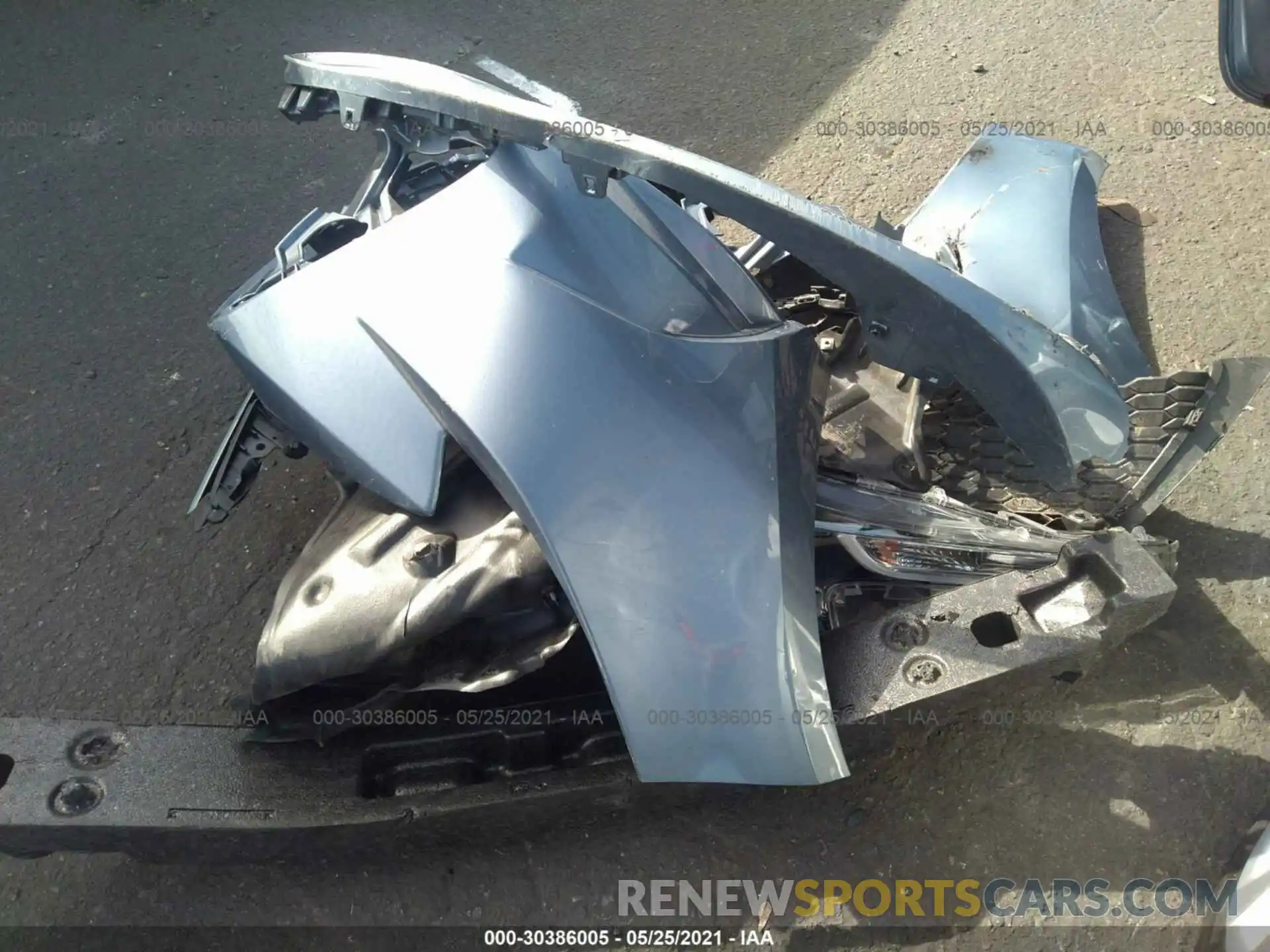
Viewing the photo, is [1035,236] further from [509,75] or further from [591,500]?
[509,75]

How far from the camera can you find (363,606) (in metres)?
1.72

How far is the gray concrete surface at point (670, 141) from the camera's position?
2.09 metres

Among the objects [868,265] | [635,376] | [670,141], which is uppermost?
[868,265]

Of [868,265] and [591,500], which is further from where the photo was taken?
[868,265]

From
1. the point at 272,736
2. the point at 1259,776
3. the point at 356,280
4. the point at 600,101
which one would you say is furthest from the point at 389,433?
the point at 600,101

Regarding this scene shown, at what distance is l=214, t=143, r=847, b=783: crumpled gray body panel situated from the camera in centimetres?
153

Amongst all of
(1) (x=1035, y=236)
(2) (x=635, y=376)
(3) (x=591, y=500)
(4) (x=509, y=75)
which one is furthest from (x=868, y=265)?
(4) (x=509, y=75)

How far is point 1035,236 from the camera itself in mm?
2537

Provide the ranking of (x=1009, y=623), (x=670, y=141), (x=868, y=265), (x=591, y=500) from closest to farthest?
(x=591, y=500)
(x=868, y=265)
(x=1009, y=623)
(x=670, y=141)

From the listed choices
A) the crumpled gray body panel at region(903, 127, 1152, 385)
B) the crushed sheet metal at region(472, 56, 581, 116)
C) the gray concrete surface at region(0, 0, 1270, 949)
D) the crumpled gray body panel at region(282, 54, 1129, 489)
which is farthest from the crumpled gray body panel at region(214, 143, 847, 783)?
the crushed sheet metal at region(472, 56, 581, 116)

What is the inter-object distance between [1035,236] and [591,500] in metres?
1.66

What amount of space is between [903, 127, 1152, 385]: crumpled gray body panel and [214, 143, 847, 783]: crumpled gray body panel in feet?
3.03

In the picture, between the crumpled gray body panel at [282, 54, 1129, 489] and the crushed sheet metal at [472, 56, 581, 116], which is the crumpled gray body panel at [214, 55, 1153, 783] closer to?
the crumpled gray body panel at [282, 54, 1129, 489]

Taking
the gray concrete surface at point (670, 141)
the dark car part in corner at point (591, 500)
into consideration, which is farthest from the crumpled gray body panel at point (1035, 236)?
the gray concrete surface at point (670, 141)
